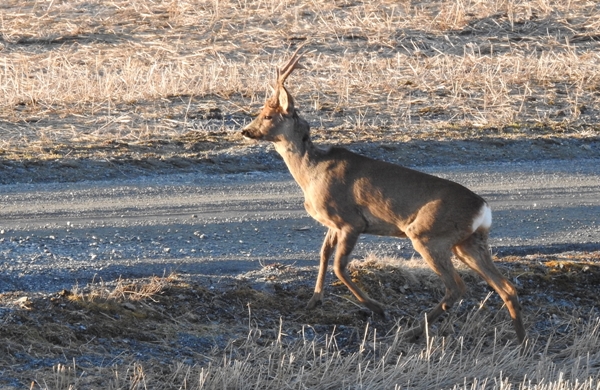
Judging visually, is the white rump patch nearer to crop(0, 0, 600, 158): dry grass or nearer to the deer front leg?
the deer front leg

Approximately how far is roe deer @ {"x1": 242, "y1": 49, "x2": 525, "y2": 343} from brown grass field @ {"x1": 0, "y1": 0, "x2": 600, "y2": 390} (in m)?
0.41

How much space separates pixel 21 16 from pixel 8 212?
14196 millimetres

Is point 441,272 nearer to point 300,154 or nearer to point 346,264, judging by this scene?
point 346,264

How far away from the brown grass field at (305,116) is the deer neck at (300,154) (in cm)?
92

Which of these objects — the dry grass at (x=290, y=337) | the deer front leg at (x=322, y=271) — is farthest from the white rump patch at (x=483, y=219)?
the deer front leg at (x=322, y=271)

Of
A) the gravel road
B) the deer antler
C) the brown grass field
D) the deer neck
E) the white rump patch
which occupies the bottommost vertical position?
the gravel road

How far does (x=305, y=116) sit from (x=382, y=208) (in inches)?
317

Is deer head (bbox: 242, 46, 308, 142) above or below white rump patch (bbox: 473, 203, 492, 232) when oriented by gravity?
above

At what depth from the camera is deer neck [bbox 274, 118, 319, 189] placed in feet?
29.0

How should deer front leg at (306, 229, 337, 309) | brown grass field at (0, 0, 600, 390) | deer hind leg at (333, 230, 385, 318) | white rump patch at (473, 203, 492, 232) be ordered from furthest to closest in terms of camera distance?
deer front leg at (306, 229, 337, 309)
deer hind leg at (333, 230, 385, 318)
white rump patch at (473, 203, 492, 232)
brown grass field at (0, 0, 600, 390)

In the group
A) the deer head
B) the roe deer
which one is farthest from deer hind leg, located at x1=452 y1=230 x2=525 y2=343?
the deer head

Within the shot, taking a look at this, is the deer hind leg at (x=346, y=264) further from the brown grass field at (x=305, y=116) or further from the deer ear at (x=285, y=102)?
the deer ear at (x=285, y=102)

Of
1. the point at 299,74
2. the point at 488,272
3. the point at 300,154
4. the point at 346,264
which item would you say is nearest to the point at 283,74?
the point at 300,154

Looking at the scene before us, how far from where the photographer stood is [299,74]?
19500mm
